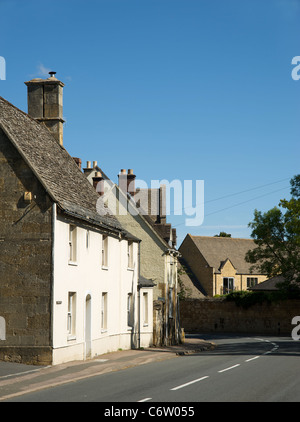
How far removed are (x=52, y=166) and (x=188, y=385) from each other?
1380 centimetres

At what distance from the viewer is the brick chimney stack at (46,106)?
1289 inches

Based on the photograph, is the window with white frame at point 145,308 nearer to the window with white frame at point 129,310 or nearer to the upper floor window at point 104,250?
the window with white frame at point 129,310

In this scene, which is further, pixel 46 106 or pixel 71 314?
pixel 46 106

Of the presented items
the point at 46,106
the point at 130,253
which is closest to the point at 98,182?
the point at 130,253

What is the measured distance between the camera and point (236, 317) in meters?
59.9

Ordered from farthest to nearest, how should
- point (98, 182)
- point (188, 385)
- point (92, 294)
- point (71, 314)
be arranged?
point (98, 182) → point (92, 294) → point (71, 314) → point (188, 385)

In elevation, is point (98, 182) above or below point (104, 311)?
above

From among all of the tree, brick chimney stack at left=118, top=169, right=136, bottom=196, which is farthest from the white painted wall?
the tree

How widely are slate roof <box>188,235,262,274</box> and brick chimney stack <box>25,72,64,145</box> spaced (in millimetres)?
46486

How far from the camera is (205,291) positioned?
76.3m

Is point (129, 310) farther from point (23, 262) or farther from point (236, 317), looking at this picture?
point (236, 317)

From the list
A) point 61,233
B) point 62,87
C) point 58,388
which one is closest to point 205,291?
point 62,87

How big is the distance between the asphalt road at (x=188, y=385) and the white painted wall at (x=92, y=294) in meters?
3.29
